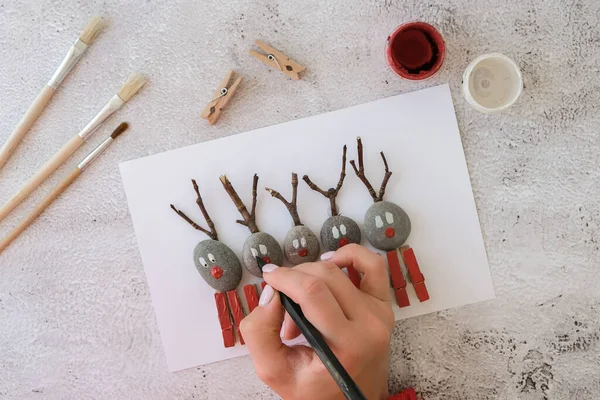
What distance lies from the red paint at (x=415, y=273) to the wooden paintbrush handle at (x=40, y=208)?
46 centimetres

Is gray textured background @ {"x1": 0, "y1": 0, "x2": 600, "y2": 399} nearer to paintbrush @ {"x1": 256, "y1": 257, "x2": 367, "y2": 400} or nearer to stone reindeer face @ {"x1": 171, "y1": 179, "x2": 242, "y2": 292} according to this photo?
stone reindeer face @ {"x1": 171, "y1": 179, "x2": 242, "y2": 292}

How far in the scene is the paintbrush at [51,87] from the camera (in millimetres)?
688

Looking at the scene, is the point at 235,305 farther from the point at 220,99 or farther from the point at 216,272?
the point at 220,99

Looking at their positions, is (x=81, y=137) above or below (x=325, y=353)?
above

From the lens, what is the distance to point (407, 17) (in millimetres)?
677

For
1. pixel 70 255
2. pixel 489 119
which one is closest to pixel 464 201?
pixel 489 119

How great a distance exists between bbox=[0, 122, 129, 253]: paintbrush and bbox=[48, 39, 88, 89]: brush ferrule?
0.35ft

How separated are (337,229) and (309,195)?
65mm

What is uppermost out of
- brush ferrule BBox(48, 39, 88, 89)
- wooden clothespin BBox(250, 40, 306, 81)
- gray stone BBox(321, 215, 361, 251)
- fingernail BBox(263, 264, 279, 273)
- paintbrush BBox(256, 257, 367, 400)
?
brush ferrule BBox(48, 39, 88, 89)

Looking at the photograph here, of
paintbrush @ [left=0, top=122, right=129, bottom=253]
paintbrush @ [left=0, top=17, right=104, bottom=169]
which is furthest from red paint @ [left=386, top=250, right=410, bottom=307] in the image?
paintbrush @ [left=0, top=17, right=104, bottom=169]

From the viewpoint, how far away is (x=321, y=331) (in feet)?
1.71

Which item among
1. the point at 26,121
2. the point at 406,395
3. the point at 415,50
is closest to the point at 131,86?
the point at 26,121

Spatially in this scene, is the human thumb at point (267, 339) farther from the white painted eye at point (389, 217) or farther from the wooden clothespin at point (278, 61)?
the wooden clothespin at point (278, 61)

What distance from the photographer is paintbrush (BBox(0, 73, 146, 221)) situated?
2.25 ft
